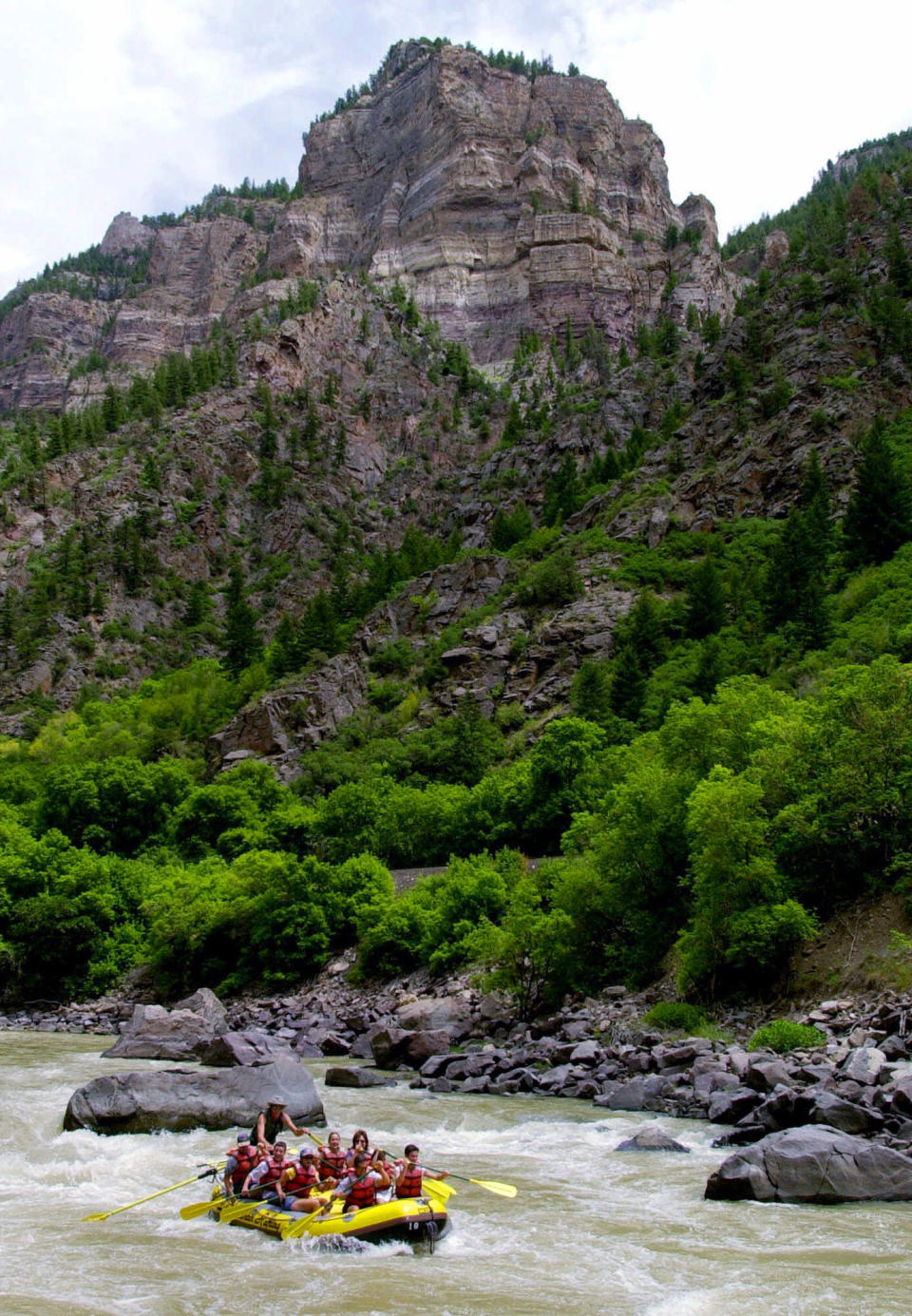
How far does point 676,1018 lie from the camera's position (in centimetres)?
2652

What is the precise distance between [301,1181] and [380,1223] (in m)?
1.73

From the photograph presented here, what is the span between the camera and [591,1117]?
2061 centimetres

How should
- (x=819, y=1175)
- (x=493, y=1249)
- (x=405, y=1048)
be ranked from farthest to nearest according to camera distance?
(x=405, y=1048) < (x=819, y=1175) < (x=493, y=1249)

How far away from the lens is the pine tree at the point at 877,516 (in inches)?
2323

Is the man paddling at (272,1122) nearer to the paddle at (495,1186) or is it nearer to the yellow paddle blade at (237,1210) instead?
the yellow paddle blade at (237,1210)

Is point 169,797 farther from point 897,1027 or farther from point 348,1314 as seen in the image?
point 348,1314

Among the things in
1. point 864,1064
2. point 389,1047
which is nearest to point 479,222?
point 389,1047

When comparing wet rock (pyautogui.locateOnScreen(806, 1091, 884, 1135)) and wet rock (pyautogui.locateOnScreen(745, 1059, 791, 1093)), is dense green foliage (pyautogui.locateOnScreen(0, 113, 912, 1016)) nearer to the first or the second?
wet rock (pyautogui.locateOnScreen(745, 1059, 791, 1093))

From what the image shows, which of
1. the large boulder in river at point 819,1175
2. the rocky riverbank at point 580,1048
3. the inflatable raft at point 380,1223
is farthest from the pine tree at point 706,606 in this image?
the inflatable raft at point 380,1223

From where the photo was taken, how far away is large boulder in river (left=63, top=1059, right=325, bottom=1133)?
64.2ft

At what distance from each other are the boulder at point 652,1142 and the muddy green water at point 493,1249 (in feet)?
1.20

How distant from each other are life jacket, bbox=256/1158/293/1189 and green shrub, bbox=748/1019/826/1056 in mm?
12065

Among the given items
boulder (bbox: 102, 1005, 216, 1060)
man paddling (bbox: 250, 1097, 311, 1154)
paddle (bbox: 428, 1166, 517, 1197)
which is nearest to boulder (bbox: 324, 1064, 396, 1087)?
boulder (bbox: 102, 1005, 216, 1060)

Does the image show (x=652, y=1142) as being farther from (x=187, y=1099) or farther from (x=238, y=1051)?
(x=238, y=1051)
